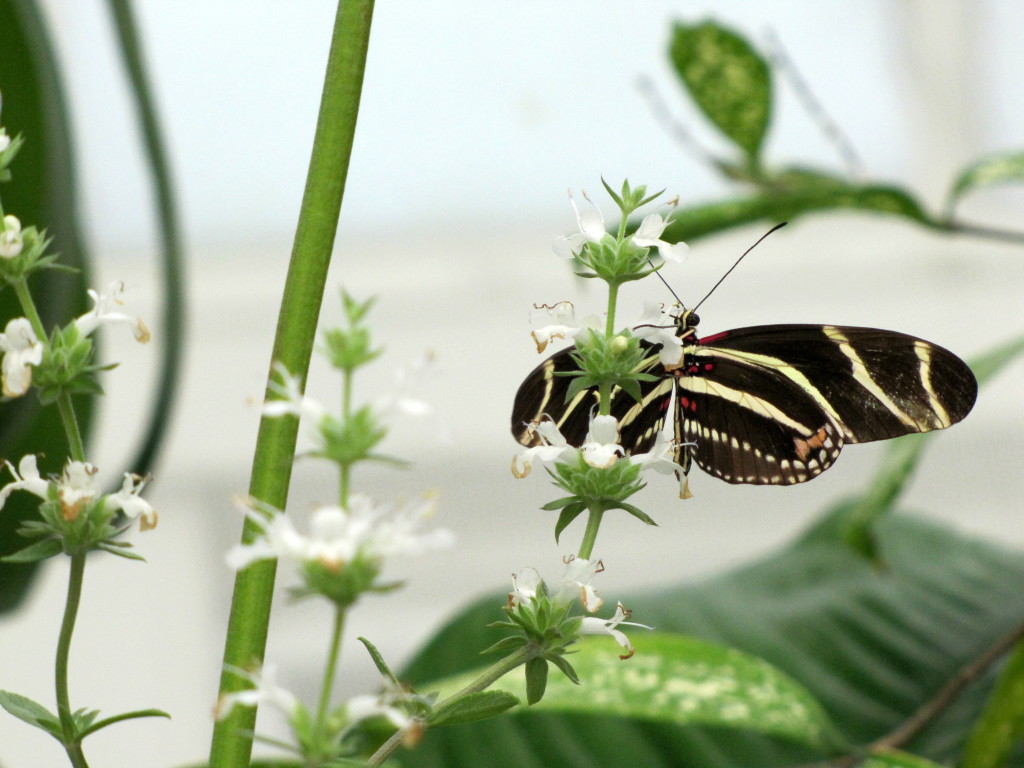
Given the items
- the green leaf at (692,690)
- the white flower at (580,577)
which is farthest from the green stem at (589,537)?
the green leaf at (692,690)

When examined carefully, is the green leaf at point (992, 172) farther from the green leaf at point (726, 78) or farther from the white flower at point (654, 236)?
the white flower at point (654, 236)

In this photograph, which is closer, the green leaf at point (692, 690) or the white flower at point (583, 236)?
the white flower at point (583, 236)

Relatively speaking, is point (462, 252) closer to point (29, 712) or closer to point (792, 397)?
point (792, 397)

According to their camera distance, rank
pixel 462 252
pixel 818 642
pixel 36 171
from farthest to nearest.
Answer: pixel 462 252 < pixel 818 642 < pixel 36 171

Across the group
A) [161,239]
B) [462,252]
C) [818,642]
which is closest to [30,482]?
[161,239]

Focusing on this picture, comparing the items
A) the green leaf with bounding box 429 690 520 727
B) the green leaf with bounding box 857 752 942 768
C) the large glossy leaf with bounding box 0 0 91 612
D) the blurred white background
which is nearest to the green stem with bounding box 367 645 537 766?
the green leaf with bounding box 429 690 520 727

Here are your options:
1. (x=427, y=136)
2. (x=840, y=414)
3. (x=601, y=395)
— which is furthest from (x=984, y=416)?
(x=601, y=395)

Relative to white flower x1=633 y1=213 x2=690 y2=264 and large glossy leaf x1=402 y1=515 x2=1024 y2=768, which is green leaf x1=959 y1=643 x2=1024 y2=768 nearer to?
large glossy leaf x1=402 y1=515 x2=1024 y2=768
